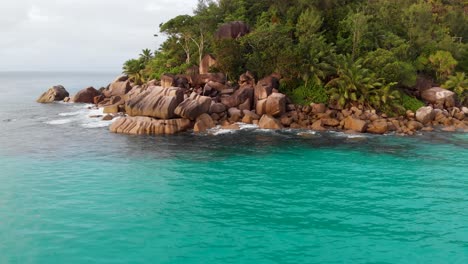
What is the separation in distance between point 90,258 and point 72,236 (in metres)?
2.21

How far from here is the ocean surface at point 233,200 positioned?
14516 mm

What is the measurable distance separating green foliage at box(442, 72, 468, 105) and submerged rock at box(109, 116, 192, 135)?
3411 centimetres

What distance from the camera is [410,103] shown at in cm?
4500

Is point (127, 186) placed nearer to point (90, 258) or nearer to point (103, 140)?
point (90, 258)

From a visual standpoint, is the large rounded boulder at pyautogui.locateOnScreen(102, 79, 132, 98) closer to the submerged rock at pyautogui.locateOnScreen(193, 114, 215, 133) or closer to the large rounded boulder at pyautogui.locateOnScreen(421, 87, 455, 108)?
the submerged rock at pyautogui.locateOnScreen(193, 114, 215, 133)

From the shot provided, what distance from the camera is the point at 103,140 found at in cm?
3381

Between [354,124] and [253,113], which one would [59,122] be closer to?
[253,113]

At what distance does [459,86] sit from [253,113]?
27422mm

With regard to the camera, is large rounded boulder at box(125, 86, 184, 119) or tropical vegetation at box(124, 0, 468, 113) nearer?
large rounded boulder at box(125, 86, 184, 119)

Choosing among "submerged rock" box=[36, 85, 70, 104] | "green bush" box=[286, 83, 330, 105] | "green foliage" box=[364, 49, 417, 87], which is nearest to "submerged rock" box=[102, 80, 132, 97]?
"submerged rock" box=[36, 85, 70, 104]

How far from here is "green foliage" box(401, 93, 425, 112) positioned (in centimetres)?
4440

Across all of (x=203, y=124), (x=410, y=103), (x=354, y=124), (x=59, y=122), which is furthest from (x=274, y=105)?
(x=59, y=122)

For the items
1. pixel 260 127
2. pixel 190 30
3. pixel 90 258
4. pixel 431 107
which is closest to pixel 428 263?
pixel 90 258

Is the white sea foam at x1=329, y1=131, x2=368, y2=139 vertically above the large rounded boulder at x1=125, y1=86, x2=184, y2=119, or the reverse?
the large rounded boulder at x1=125, y1=86, x2=184, y2=119
